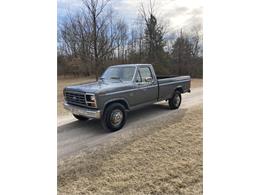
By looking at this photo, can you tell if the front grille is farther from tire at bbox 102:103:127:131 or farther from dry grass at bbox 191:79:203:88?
dry grass at bbox 191:79:203:88

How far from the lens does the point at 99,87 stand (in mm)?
2049

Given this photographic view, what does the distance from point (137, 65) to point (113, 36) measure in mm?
421

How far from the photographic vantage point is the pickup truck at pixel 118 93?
2.00 metres

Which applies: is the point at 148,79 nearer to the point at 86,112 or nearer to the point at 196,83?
the point at 196,83

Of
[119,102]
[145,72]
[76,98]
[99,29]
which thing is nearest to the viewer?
[99,29]

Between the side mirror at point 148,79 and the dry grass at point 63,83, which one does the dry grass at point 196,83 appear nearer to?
the side mirror at point 148,79

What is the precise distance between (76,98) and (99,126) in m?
0.41

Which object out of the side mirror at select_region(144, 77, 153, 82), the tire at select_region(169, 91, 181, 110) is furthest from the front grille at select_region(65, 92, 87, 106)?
the tire at select_region(169, 91, 181, 110)

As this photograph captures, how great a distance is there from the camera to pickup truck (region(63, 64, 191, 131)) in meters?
2.00

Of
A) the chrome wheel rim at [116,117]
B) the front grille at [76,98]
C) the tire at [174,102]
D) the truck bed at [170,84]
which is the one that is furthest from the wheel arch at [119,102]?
the tire at [174,102]

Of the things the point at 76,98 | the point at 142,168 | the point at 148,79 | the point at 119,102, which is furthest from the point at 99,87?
the point at 142,168

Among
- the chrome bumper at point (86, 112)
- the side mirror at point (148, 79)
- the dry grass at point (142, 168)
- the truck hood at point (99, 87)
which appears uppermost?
the side mirror at point (148, 79)
